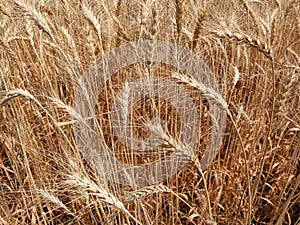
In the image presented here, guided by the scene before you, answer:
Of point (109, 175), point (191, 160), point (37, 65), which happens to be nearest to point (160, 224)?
point (109, 175)

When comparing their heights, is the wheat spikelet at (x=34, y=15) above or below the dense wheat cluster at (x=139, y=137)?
above

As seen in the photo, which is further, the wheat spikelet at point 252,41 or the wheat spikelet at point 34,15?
the wheat spikelet at point 34,15

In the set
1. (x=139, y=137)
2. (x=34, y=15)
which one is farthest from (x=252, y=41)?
(x=139, y=137)

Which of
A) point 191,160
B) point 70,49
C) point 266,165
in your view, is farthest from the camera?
point 266,165

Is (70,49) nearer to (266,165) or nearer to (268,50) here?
(268,50)

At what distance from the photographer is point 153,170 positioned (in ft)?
4.00

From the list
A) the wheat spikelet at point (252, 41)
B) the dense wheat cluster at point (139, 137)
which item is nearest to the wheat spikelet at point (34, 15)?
the dense wheat cluster at point (139, 137)

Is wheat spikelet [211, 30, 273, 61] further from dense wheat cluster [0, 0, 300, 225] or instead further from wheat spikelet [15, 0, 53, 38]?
wheat spikelet [15, 0, 53, 38]

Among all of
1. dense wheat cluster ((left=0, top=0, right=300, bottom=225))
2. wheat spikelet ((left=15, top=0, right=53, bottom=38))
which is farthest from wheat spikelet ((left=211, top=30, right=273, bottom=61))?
wheat spikelet ((left=15, top=0, right=53, bottom=38))

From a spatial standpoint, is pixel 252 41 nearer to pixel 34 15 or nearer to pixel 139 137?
pixel 34 15

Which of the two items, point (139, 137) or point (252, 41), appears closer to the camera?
point (252, 41)

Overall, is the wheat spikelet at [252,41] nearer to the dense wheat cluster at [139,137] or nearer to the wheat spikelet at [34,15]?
the dense wheat cluster at [139,137]

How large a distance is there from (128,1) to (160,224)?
3.51ft

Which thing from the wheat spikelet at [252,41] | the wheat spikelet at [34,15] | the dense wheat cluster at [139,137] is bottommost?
the dense wheat cluster at [139,137]
